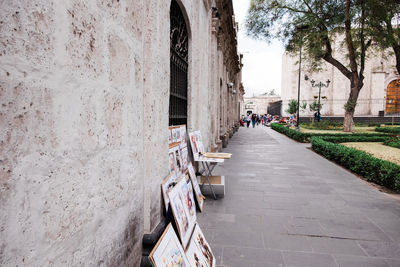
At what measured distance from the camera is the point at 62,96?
1.31 meters

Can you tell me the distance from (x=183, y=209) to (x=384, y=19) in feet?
60.4

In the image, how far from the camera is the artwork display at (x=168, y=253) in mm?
1602

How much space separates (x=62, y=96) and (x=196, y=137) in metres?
3.94

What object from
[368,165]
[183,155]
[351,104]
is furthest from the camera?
[351,104]

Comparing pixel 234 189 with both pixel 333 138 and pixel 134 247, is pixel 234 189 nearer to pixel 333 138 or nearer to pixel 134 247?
pixel 134 247

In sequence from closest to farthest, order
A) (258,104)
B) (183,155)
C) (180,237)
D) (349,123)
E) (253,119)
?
(180,237) → (183,155) → (349,123) → (253,119) → (258,104)

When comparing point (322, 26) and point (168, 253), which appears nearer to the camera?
point (168, 253)

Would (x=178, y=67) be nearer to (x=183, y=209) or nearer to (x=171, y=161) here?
(x=171, y=161)

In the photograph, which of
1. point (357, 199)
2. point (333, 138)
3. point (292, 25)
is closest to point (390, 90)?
point (292, 25)

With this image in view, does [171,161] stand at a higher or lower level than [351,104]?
lower

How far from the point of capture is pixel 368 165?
6.26 m

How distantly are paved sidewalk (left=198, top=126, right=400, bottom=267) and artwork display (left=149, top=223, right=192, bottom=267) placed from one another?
93 centimetres

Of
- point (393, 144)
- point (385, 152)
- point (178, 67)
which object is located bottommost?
point (385, 152)

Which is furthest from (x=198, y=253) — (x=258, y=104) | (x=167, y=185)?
(x=258, y=104)
